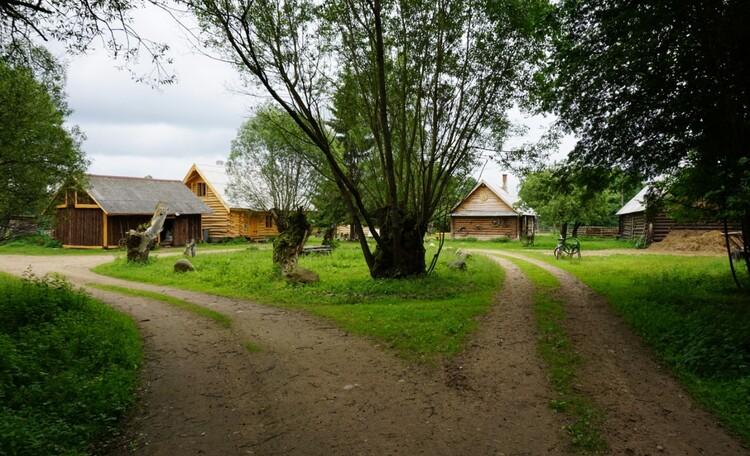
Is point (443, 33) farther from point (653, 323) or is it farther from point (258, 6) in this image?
point (653, 323)

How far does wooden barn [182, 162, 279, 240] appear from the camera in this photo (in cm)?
3803

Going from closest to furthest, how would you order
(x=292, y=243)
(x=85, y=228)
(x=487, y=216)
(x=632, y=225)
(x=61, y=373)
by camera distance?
(x=61, y=373)
(x=292, y=243)
(x=85, y=228)
(x=632, y=225)
(x=487, y=216)

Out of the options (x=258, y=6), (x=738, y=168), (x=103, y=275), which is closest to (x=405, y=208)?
(x=258, y=6)

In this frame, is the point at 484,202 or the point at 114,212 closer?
the point at 114,212

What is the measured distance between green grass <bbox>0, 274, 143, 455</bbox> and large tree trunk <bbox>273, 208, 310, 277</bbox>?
6615 mm

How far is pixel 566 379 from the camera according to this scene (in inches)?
226

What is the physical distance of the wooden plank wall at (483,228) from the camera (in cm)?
4169

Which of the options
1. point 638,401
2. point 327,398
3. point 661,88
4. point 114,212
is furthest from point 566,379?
point 114,212

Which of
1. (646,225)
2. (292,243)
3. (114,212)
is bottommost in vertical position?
(292,243)

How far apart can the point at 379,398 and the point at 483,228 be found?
127ft

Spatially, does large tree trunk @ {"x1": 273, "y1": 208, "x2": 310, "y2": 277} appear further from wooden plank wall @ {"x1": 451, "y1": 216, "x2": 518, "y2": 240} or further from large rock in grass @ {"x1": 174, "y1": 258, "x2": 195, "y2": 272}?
wooden plank wall @ {"x1": 451, "y1": 216, "x2": 518, "y2": 240}

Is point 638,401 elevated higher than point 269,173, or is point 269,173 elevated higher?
point 269,173

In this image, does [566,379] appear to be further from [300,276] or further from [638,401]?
[300,276]

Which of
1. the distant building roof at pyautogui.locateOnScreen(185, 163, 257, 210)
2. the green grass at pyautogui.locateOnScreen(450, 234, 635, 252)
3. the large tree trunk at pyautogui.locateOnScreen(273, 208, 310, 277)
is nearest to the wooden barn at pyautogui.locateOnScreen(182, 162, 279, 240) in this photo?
the distant building roof at pyautogui.locateOnScreen(185, 163, 257, 210)
